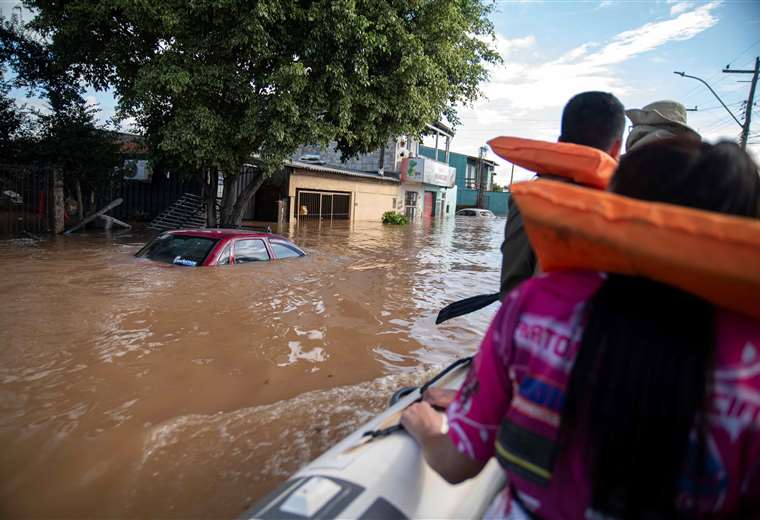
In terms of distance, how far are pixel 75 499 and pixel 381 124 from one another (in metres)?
10.6

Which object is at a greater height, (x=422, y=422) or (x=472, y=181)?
(x=472, y=181)

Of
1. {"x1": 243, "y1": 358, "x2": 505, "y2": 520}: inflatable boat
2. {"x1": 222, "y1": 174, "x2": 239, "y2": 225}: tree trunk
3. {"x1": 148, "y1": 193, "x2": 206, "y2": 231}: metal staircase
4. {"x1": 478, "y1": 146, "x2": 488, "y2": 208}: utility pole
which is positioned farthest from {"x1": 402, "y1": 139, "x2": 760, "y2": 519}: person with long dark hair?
{"x1": 478, "y1": 146, "x2": 488, "y2": 208}: utility pole

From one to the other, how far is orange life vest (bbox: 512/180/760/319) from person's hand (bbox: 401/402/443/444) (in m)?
0.67

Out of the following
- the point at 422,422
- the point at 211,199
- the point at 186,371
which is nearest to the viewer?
the point at 422,422

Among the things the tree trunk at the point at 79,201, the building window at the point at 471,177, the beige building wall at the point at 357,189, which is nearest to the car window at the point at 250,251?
the tree trunk at the point at 79,201

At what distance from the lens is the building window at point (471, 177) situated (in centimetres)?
4444

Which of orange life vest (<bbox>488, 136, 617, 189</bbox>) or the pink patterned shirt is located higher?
orange life vest (<bbox>488, 136, 617, 189</bbox>)

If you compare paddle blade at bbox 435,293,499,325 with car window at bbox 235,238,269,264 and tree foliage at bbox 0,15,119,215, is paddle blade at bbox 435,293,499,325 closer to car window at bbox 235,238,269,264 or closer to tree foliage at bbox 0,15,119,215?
car window at bbox 235,238,269,264

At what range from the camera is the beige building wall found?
20281mm

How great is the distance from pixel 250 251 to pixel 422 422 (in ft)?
21.4

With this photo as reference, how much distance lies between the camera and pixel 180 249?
7.16m

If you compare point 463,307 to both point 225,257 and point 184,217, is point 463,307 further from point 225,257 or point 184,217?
point 184,217

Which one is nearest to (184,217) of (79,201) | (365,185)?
(79,201)

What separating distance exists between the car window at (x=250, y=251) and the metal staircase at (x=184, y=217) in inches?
354
